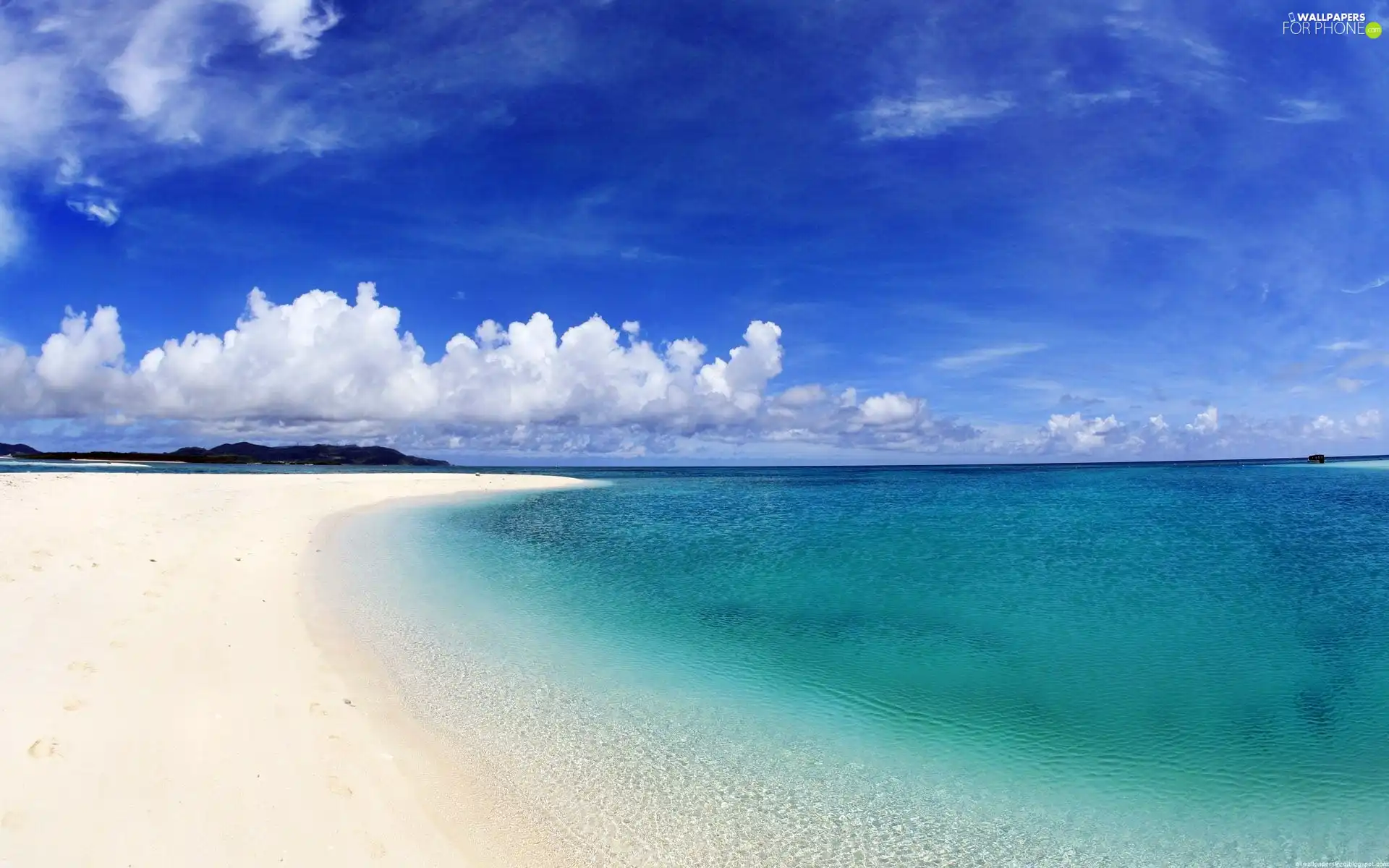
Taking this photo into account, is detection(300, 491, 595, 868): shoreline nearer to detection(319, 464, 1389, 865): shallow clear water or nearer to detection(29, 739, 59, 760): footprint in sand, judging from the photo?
detection(319, 464, 1389, 865): shallow clear water

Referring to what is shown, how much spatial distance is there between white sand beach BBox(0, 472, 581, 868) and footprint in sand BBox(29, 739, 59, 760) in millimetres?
21

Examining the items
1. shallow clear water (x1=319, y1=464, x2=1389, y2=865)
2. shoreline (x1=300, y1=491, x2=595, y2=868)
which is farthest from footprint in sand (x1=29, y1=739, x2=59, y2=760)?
shallow clear water (x1=319, y1=464, x2=1389, y2=865)

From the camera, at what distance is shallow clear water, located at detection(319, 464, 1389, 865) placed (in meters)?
7.34

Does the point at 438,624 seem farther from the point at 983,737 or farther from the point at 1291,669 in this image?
the point at 1291,669

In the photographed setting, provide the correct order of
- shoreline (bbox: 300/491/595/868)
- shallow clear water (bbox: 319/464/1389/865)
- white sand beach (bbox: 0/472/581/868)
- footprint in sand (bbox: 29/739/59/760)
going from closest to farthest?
white sand beach (bbox: 0/472/581/868), shoreline (bbox: 300/491/595/868), footprint in sand (bbox: 29/739/59/760), shallow clear water (bbox: 319/464/1389/865)

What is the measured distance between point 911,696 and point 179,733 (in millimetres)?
11076

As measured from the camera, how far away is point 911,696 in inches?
448

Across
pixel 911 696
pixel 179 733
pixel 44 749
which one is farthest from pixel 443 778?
pixel 911 696

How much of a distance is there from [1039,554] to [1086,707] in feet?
54.3

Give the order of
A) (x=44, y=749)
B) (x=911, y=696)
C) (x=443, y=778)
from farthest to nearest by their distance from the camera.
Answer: (x=911, y=696), (x=443, y=778), (x=44, y=749)

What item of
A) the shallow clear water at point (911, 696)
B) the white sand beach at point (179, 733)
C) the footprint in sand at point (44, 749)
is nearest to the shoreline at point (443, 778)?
the white sand beach at point (179, 733)

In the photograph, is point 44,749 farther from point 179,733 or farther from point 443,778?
point 443,778

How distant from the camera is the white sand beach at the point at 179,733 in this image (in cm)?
606

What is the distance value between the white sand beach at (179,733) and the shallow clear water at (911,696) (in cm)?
157
